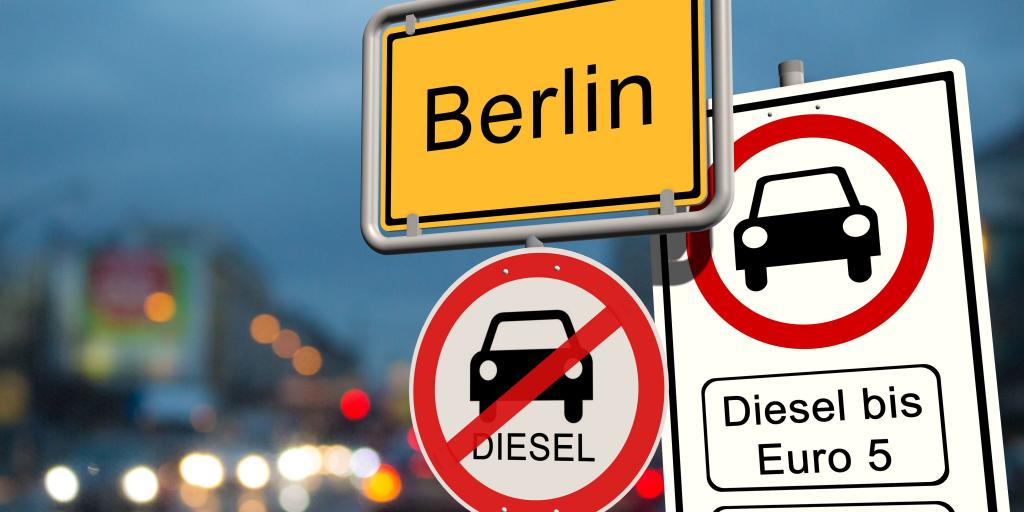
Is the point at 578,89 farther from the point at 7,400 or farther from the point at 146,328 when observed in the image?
the point at 146,328

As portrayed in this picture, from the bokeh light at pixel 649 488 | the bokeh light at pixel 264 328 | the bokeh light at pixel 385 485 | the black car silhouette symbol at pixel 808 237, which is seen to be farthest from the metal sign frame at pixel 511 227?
the bokeh light at pixel 264 328

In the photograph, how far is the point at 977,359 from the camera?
7.34 feet

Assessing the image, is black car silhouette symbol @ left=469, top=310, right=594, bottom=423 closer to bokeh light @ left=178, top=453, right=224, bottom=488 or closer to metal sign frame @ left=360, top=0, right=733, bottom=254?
metal sign frame @ left=360, top=0, right=733, bottom=254

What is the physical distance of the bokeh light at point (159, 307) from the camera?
4931cm

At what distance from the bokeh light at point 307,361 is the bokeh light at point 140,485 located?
59906 mm

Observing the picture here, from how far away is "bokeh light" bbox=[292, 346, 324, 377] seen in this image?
76.2 meters

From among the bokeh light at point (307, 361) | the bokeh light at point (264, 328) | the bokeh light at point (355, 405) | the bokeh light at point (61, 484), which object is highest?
the bokeh light at point (264, 328)

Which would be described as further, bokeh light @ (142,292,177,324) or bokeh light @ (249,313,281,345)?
bokeh light @ (249,313,281,345)

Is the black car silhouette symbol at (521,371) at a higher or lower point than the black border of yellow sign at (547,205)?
lower

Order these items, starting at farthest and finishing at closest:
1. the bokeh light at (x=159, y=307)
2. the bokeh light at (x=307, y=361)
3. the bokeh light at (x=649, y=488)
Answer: the bokeh light at (x=307, y=361) < the bokeh light at (x=159, y=307) < the bokeh light at (x=649, y=488)

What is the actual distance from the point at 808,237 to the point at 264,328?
6712 cm

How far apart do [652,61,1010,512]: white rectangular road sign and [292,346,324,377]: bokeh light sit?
74.4m

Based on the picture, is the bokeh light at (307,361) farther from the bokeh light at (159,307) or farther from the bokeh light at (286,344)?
the bokeh light at (159,307)

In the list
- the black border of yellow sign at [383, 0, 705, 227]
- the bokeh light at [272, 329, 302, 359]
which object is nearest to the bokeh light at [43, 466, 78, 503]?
the black border of yellow sign at [383, 0, 705, 227]
